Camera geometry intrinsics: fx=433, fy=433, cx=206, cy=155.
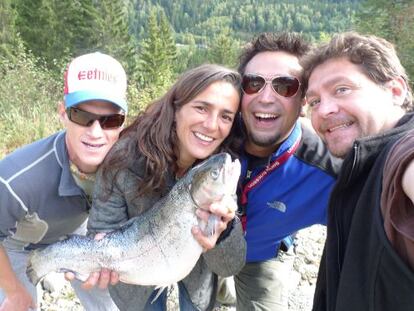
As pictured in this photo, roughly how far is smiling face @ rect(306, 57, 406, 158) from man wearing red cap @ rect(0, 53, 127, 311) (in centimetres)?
134

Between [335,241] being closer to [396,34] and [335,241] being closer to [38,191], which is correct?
[38,191]

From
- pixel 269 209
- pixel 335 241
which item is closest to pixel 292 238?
pixel 269 209

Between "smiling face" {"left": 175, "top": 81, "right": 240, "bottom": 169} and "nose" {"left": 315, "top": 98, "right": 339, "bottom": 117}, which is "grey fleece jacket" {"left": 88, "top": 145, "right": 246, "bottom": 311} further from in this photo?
"nose" {"left": 315, "top": 98, "right": 339, "bottom": 117}

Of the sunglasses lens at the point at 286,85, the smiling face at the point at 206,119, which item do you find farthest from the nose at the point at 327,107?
the smiling face at the point at 206,119

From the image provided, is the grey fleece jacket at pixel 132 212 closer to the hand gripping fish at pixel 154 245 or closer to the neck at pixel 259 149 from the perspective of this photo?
the hand gripping fish at pixel 154 245

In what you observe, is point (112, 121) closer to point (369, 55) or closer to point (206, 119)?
point (206, 119)

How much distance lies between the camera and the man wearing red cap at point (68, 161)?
2828 mm

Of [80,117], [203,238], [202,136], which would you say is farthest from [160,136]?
[203,238]

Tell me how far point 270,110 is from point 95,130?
1217 millimetres

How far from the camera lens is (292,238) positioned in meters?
3.77

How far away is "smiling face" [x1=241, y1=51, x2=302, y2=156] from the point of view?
3059mm

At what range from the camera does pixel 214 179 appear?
2383 mm

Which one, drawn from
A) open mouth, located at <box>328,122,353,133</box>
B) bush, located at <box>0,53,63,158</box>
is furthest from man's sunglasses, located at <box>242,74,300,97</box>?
bush, located at <box>0,53,63,158</box>

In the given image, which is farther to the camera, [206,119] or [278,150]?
[278,150]
